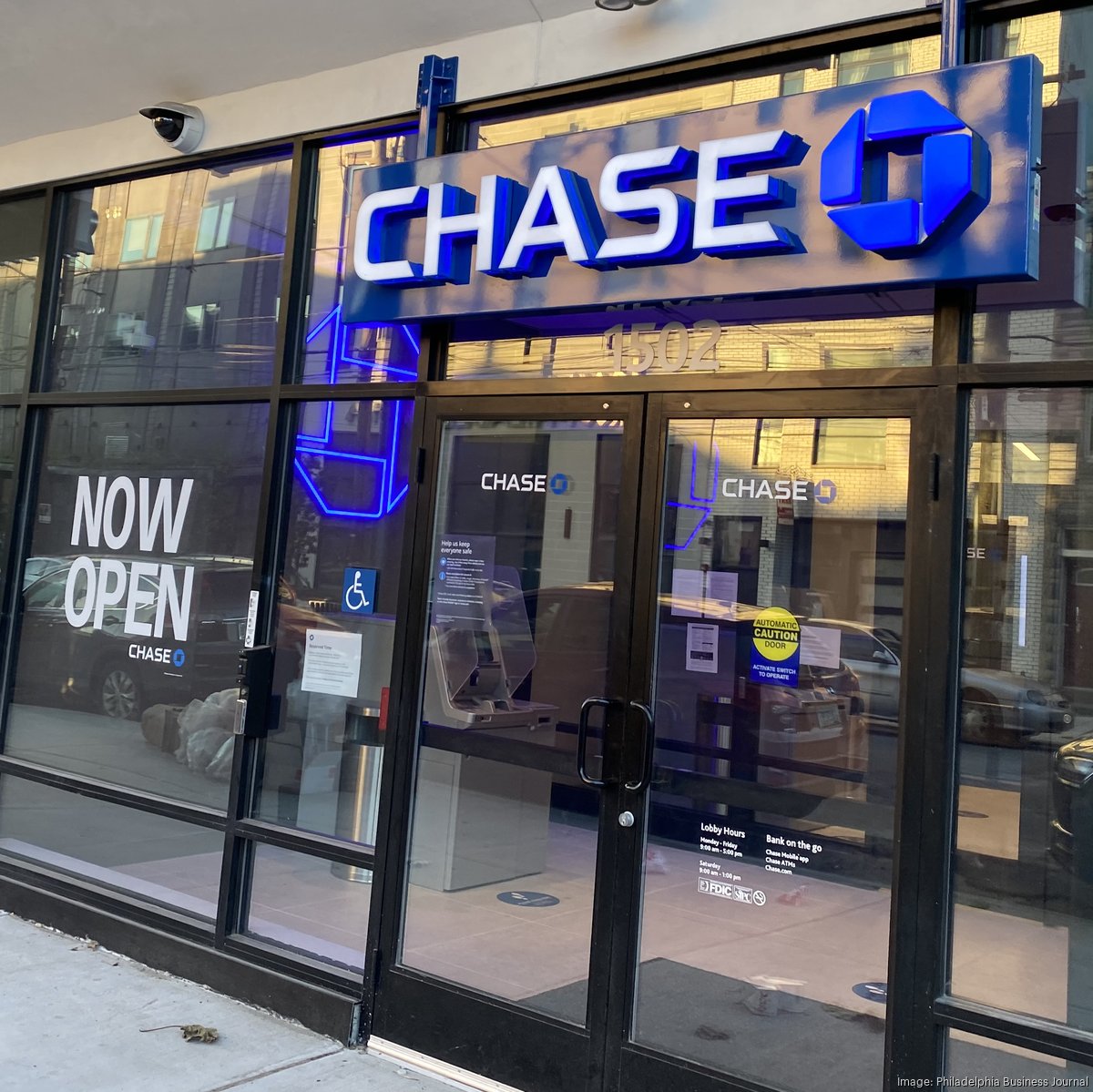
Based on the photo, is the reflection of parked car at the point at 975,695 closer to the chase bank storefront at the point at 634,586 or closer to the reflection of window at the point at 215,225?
the chase bank storefront at the point at 634,586

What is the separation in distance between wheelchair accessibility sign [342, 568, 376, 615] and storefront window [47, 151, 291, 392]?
3.36 feet

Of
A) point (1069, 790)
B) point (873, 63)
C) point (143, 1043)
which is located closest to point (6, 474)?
point (143, 1043)

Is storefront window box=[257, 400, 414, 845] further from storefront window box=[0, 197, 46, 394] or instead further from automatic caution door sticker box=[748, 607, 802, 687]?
storefront window box=[0, 197, 46, 394]

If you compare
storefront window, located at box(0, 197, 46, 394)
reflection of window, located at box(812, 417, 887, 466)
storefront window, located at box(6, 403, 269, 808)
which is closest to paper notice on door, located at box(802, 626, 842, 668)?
reflection of window, located at box(812, 417, 887, 466)

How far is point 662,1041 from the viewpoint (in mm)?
3445

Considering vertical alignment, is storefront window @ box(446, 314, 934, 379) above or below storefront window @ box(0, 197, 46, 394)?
below

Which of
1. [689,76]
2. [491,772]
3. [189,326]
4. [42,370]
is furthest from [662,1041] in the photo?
[42,370]

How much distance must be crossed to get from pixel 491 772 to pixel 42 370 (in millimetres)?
3419

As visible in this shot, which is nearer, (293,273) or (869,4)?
(869,4)

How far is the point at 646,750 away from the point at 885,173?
6.06 feet

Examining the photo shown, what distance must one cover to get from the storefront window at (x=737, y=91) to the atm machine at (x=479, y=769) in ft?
5.68

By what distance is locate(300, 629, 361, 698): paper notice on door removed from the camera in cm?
443

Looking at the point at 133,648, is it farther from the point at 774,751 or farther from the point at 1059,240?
the point at 1059,240

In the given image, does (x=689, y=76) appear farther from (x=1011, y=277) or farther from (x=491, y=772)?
(x=491, y=772)
